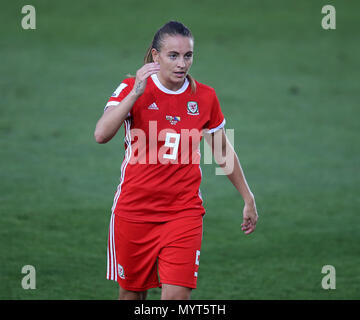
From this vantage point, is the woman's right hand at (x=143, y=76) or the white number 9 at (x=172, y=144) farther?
the white number 9 at (x=172, y=144)

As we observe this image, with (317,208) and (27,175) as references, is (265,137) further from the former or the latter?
(27,175)

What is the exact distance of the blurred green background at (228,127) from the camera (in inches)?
325

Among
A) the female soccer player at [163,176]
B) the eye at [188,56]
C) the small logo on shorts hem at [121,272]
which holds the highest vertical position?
the eye at [188,56]

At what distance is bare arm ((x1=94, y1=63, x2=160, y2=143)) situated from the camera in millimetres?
5094

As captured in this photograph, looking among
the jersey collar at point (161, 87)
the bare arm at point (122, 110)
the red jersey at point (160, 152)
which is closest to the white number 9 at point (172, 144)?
the red jersey at point (160, 152)

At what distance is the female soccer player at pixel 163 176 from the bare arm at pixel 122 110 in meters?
0.11

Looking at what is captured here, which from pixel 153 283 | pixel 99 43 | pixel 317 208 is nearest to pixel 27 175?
pixel 317 208

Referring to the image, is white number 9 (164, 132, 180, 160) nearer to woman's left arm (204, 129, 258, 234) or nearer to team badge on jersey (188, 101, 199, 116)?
team badge on jersey (188, 101, 199, 116)

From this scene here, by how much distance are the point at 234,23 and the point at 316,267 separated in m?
14.8

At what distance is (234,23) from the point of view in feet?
72.7

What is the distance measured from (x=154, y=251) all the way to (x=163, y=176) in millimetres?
567

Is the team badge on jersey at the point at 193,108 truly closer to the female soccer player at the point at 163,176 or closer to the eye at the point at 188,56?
the female soccer player at the point at 163,176

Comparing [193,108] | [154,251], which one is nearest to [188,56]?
[193,108]

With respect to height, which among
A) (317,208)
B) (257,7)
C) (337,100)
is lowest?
(317,208)
